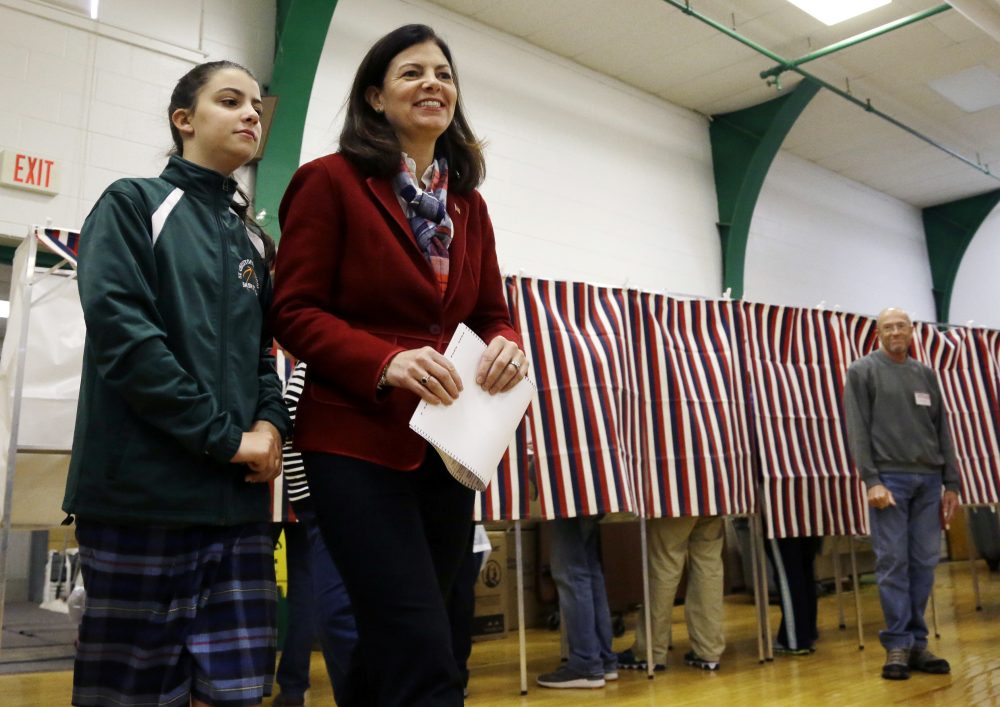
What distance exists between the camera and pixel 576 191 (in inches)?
260

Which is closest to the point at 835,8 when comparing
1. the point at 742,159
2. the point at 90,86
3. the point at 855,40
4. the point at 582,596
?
the point at 855,40

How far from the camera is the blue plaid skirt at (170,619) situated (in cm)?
126

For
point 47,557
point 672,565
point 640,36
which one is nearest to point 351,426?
point 672,565

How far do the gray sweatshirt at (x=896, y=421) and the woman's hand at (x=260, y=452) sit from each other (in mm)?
3142

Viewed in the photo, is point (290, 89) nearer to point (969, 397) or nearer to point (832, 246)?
point (969, 397)

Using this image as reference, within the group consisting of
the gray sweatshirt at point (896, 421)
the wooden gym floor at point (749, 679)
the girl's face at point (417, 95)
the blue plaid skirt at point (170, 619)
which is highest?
the girl's face at point (417, 95)

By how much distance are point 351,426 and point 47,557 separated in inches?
298

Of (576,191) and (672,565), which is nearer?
(672,565)

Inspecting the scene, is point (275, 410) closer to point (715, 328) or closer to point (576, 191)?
point (715, 328)

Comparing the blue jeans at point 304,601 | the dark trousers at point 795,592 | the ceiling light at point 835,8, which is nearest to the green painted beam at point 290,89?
the blue jeans at point 304,601

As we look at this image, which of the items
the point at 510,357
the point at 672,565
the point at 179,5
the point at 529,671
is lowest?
the point at 529,671

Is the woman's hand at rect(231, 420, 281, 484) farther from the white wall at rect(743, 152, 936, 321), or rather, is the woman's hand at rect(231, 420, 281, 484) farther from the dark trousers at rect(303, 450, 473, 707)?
the white wall at rect(743, 152, 936, 321)

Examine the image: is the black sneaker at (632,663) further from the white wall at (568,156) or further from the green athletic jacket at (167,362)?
the green athletic jacket at (167,362)

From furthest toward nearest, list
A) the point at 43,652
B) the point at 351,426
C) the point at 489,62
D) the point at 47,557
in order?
the point at 47,557 → the point at 489,62 → the point at 43,652 → the point at 351,426
